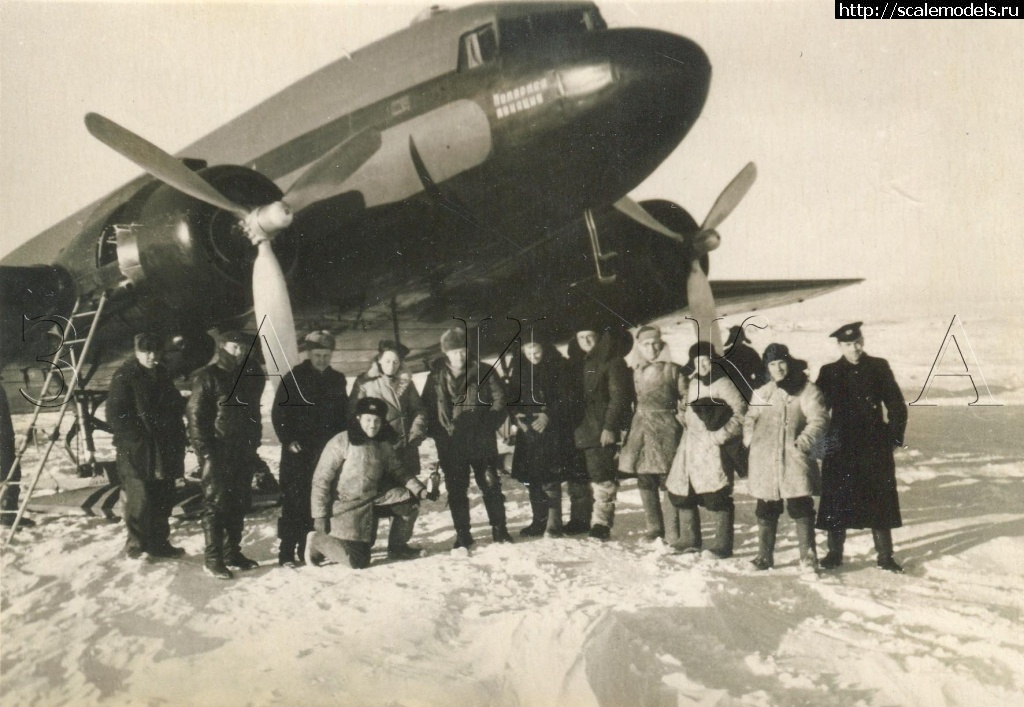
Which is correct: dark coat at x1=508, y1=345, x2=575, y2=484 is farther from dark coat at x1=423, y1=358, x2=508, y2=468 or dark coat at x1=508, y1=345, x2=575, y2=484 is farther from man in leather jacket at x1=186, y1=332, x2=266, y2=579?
man in leather jacket at x1=186, y1=332, x2=266, y2=579

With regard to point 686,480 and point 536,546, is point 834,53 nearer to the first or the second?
point 686,480

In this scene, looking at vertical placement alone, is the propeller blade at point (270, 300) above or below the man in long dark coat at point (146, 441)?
above

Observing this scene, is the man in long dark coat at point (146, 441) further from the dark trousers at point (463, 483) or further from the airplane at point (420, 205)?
the dark trousers at point (463, 483)

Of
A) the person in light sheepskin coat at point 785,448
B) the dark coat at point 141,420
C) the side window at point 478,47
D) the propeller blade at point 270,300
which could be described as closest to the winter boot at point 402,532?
the propeller blade at point 270,300

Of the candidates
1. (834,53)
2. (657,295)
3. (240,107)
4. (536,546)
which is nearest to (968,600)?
(536,546)

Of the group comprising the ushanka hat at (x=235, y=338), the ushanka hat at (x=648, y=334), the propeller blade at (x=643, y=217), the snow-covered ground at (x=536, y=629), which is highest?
the propeller blade at (x=643, y=217)

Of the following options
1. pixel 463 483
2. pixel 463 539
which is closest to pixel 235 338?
pixel 463 483

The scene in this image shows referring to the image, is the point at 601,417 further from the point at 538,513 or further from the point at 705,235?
the point at 705,235
